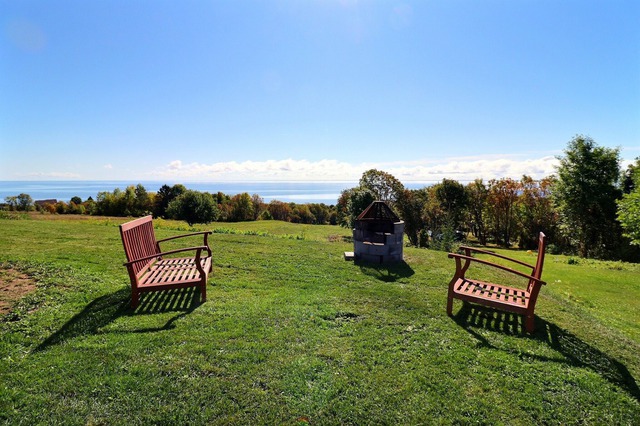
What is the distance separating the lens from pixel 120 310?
17.4ft

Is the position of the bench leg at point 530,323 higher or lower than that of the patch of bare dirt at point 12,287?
lower

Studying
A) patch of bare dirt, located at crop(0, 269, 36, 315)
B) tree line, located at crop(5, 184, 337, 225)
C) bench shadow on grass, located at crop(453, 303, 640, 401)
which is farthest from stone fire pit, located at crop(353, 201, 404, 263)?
tree line, located at crop(5, 184, 337, 225)

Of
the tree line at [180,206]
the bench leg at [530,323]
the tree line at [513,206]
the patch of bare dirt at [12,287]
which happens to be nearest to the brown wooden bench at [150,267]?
the patch of bare dirt at [12,287]

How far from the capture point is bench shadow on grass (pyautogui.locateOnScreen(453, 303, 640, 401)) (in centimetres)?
405

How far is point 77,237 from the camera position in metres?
11.7

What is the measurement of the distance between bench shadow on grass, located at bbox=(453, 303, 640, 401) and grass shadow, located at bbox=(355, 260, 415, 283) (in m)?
2.30

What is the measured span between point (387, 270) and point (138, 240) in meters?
6.64

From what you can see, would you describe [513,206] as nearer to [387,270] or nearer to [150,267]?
[387,270]

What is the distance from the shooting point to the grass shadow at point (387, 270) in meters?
8.20

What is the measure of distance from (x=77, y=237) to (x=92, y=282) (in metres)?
6.93

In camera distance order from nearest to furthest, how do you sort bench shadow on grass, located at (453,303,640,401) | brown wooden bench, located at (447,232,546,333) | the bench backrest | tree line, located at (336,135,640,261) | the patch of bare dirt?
bench shadow on grass, located at (453,303,640,401) < brown wooden bench, located at (447,232,546,333) < the patch of bare dirt < the bench backrest < tree line, located at (336,135,640,261)

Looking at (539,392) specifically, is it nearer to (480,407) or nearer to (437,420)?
(480,407)

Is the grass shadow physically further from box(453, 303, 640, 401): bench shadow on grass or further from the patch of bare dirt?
the patch of bare dirt

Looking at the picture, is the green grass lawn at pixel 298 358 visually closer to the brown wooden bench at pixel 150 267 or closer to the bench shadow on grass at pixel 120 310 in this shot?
the bench shadow on grass at pixel 120 310
